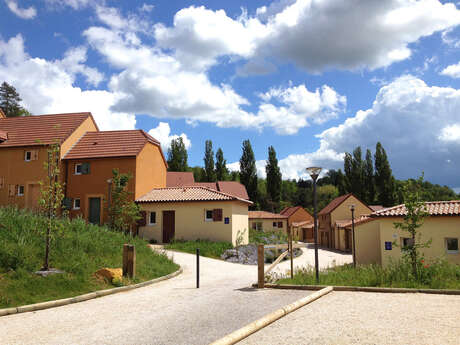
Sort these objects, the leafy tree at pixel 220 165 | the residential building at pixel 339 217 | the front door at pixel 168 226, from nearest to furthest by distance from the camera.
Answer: the front door at pixel 168 226 → the residential building at pixel 339 217 → the leafy tree at pixel 220 165

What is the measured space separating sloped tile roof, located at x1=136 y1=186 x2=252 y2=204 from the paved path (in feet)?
49.9

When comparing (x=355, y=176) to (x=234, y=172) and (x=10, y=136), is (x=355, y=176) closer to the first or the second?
(x=234, y=172)

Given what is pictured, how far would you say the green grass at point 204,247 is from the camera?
2330 cm

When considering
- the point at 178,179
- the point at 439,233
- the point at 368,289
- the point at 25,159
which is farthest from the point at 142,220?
the point at 368,289

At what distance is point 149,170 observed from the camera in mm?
30516

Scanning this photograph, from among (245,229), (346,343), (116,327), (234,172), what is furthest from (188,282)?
(234,172)

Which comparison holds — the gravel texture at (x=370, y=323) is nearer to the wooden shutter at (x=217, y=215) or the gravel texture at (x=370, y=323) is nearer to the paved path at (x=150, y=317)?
the paved path at (x=150, y=317)

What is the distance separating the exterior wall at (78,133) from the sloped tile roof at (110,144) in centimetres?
28

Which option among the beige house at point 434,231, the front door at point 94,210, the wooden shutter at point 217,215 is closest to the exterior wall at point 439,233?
the beige house at point 434,231

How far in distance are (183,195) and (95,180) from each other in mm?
6894

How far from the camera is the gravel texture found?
5.58m

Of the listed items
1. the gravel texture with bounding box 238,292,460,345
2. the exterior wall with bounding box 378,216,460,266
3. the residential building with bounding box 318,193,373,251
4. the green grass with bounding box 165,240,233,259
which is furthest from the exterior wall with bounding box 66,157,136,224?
the residential building with bounding box 318,193,373,251

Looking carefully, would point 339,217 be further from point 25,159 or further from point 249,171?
point 25,159

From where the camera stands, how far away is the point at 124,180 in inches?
1043
